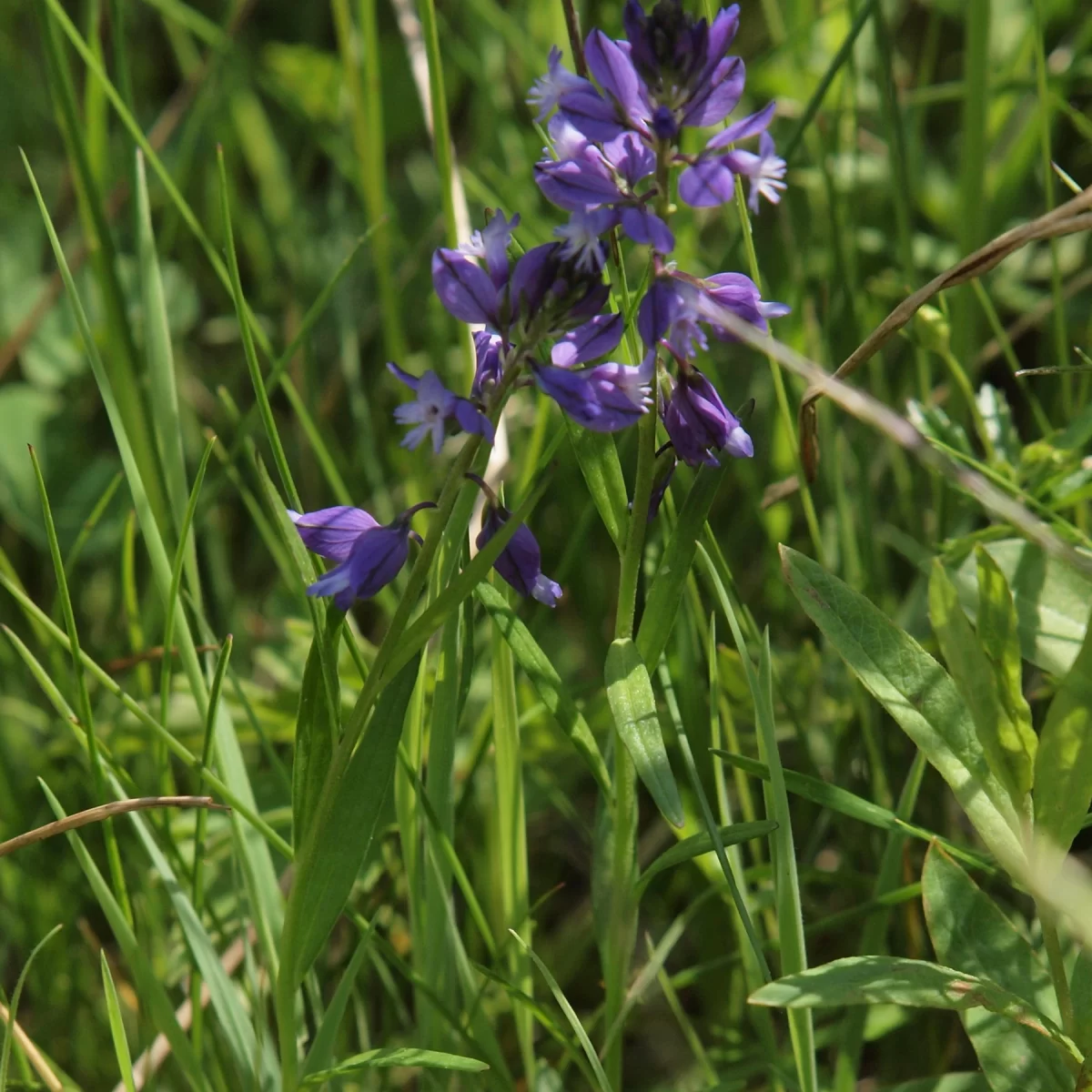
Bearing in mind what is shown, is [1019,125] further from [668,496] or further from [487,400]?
[487,400]

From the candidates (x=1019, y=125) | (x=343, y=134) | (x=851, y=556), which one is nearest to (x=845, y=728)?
(x=851, y=556)

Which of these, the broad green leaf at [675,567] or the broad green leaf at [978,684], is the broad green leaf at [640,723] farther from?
the broad green leaf at [978,684]

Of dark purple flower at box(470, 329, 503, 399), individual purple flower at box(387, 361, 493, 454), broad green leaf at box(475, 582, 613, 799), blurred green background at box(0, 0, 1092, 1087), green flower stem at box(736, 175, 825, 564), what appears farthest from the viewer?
blurred green background at box(0, 0, 1092, 1087)

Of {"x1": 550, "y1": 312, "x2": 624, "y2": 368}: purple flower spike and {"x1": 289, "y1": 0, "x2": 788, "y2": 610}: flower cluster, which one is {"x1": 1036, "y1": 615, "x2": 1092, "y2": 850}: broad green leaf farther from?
{"x1": 550, "y1": 312, "x2": 624, "y2": 368}: purple flower spike

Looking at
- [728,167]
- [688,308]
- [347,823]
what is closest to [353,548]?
[347,823]

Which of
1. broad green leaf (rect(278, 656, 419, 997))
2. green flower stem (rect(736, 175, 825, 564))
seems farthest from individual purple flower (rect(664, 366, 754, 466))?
broad green leaf (rect(278, 656, 419, 997))

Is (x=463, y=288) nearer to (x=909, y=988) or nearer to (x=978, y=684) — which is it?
(x=978, y=684)
